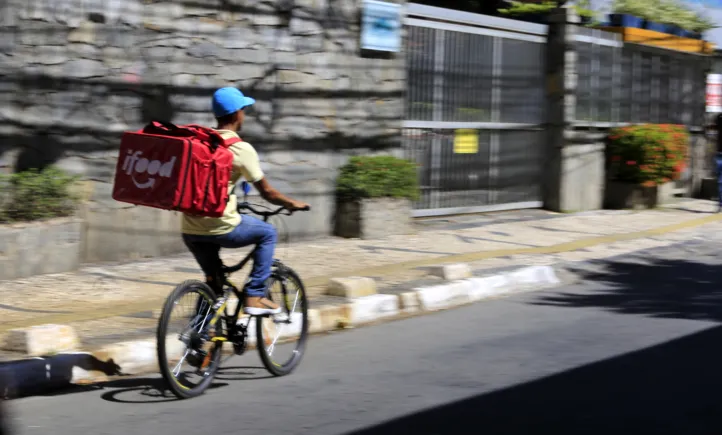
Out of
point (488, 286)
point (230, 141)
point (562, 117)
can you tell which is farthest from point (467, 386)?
point (562, 117)

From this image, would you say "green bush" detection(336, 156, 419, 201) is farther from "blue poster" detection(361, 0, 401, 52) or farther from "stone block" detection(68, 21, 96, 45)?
"stone block" detection(68, 21, 96, 45)

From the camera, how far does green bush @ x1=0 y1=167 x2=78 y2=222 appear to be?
8.70 m

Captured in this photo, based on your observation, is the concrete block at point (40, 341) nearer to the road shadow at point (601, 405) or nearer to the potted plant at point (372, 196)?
the road shadow at point (601, 405)

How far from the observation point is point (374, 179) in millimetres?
11789

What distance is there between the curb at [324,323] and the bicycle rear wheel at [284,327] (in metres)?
0.58

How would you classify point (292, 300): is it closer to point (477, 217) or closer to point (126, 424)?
point (126, 424)

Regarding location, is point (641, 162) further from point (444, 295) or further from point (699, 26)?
point (444, 295)

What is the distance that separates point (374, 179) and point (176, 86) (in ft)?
8.69

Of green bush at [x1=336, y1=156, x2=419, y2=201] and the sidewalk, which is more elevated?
green bush at [x1=336, y1=156, x2=419, y2=201]

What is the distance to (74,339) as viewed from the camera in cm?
633

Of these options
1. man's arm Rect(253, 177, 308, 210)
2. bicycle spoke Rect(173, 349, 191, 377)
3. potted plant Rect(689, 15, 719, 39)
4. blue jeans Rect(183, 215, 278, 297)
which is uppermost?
potted plant Rect(689, 15, 719, 39)

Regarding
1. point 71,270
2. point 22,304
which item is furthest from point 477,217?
point 22,304

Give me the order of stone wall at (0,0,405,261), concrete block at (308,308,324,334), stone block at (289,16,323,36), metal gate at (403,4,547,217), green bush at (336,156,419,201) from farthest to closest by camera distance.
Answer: metal gate at (403,4,547,217), green bush at (336,156,419,201), stone block at (289,16,323,36), stone wall at (0,0,405,261), concrete block at (308,308,324,334)

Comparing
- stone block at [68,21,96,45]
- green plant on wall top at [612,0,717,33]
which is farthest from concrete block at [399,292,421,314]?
green plant on wall top at [612,0,717,33]
